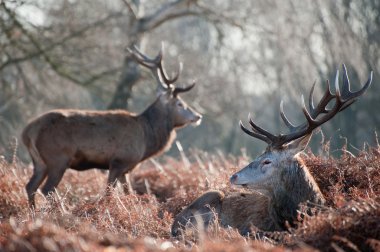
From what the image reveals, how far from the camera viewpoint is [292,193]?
7852 millimetres

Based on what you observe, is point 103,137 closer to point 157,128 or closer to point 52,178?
point 52,178

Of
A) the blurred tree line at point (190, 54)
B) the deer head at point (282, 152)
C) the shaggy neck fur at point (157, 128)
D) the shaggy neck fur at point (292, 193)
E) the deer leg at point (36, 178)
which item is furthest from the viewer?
the blurred tree line at point (190, 54)

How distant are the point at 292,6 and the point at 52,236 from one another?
2047cm

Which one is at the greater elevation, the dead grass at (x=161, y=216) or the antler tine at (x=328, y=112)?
the antler tine at (x=328, y=112)

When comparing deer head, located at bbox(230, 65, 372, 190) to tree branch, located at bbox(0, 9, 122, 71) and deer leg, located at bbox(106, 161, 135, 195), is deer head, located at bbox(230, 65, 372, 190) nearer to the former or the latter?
deer leg, located at bbox(106, 161, 135, 195)

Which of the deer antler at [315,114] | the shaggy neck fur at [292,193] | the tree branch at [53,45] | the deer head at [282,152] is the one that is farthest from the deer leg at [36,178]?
the tree branch at [53,45]

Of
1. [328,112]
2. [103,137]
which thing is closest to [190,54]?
[103,137]

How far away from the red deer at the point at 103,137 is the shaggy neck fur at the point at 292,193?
3508 mm

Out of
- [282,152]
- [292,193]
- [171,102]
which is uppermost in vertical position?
[171,102]

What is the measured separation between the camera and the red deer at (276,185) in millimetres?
7805

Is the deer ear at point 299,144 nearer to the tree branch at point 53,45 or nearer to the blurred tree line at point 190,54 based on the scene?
the blurred tree line at point 190,54

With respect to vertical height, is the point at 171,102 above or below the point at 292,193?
above

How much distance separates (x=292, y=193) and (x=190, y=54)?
2442 centimetres

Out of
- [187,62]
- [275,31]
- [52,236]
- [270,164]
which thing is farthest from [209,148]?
[52,236]
